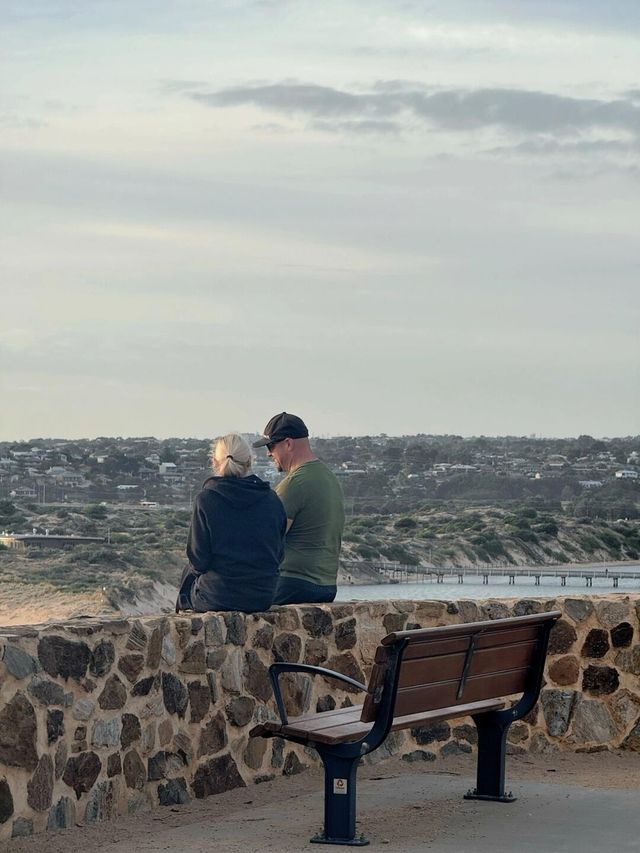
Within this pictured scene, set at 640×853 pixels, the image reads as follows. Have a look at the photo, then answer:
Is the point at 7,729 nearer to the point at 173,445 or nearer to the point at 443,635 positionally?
the point at 443,635

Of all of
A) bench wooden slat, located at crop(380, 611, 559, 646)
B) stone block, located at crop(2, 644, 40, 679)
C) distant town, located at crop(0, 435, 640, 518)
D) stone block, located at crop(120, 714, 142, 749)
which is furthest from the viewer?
distant town, located at crop(0, 435, 640, 518)

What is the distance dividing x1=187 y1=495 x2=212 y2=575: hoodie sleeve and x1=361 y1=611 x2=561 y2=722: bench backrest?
51.5 inches

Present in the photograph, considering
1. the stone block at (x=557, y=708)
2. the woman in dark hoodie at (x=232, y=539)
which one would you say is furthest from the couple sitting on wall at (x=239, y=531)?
the stone block at (x=557, y=708)

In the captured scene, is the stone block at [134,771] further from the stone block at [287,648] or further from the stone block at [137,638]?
the stone block at [287,648]

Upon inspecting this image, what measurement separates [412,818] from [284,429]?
2.10 m

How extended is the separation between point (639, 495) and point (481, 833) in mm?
80274

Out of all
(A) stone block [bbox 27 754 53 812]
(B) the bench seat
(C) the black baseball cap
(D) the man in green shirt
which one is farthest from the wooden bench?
(C) the black baseball cap

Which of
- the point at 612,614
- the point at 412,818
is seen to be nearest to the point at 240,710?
the point at 412,818

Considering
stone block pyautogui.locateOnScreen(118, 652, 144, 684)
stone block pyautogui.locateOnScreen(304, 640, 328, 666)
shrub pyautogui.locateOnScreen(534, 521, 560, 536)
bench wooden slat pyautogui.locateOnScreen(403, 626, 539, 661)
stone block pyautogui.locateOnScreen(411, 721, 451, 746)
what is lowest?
shrub pyautogui.locateOnScreen(534, 521, 560, 536)

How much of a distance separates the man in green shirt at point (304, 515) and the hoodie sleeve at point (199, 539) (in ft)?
2.01

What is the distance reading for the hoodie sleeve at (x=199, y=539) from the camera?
643cm

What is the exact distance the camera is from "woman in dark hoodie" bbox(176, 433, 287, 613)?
21.2 feet

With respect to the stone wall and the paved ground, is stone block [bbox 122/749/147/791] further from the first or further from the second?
the paved ground

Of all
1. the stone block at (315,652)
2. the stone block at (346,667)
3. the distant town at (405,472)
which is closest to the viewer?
the stone block at (315,652)
